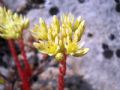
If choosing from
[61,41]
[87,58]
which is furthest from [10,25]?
[87,58]

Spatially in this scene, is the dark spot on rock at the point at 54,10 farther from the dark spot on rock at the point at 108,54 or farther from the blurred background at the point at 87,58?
the dark spot on rock at the point at 108,54

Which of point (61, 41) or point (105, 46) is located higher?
point (61, 41)

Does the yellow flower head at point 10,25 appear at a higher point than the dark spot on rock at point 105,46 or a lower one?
higher

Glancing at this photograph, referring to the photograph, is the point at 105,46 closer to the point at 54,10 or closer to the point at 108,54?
the point at 108,54

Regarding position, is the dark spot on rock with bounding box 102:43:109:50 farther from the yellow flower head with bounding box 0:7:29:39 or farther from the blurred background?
the yellow flower head with bounding box 0:7:29:39

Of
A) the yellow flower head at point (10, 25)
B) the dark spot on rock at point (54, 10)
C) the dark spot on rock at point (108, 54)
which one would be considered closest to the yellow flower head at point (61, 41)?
the yellow flower head at point (10, 25)
